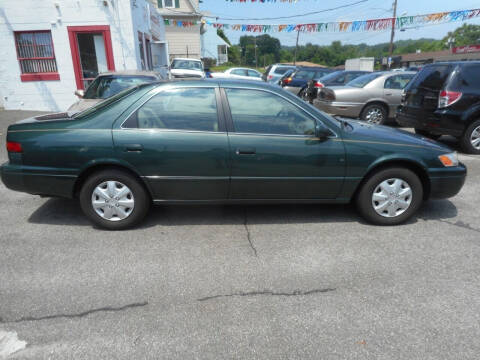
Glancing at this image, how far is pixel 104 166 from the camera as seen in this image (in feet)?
11.5

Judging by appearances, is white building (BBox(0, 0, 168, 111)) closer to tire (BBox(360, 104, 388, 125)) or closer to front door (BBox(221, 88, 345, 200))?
tire (BBox(360, 104, 388, 125))

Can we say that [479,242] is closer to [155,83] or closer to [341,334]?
[341,334]

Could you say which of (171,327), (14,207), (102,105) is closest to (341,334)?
(171,327)

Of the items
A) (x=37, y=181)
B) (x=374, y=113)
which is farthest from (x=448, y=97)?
(x=37, y=181)

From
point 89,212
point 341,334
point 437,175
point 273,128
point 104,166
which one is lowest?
point 341,334

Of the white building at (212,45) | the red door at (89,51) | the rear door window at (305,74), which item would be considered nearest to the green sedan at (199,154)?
the red door at (89,51)

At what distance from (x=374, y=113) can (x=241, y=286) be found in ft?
26.6

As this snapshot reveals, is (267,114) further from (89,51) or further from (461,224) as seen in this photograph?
(89,51)

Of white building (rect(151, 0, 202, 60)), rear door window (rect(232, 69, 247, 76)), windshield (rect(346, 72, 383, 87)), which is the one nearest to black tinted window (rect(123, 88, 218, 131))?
windshield (rect(346, 72, 383, 87))

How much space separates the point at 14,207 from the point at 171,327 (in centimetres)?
318

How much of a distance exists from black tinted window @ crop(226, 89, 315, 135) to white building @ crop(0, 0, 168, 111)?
32.8 feet

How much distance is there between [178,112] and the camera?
3484 millimetres

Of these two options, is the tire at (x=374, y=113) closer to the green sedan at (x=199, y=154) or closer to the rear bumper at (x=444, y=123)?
the rear bumper at (x=444, y=123)

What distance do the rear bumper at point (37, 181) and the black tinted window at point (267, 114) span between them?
185cm
